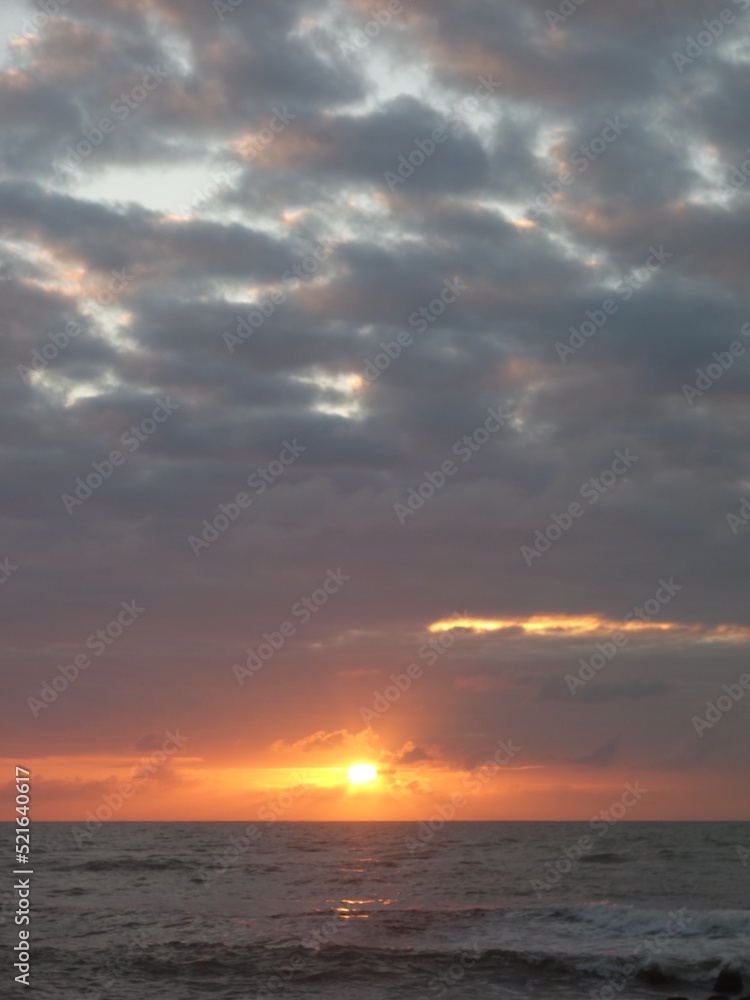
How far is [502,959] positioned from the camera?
3064 cm

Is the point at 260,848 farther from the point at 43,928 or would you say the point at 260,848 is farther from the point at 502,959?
the point at 502,959

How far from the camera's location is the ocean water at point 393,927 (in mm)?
27703

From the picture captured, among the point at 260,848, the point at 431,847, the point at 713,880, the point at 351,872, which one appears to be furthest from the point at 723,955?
the point at 260,848

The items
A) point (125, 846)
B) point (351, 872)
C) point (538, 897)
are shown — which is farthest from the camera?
point (125, 846)

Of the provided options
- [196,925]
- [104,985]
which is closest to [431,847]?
[196,925]

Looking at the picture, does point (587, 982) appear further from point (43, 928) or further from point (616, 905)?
point (43, 928)

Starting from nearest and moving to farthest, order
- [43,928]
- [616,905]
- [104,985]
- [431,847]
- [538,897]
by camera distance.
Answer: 1. [104,985]
2. [43,928]
3. [616,905]
4. [538,897]
5. [431,847]

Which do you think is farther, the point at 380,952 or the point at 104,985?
the point at 380,952

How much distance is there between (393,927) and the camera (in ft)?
123

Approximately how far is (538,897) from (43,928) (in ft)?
78.0

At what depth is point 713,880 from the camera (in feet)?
Answer: 175

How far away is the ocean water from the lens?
1091 inches

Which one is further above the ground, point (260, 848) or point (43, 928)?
point (260, 848)

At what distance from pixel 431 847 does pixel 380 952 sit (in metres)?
55.2
